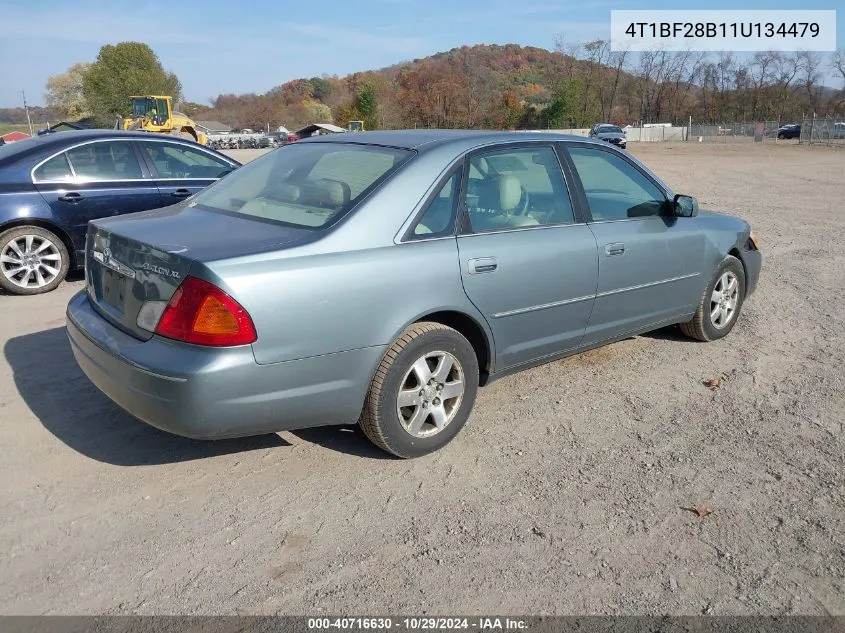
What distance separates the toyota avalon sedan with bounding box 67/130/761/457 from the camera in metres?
2.96

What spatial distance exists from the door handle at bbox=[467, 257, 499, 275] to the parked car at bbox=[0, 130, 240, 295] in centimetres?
478

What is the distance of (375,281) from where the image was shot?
3240 mm

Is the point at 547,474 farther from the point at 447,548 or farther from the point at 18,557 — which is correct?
the point at 18,557

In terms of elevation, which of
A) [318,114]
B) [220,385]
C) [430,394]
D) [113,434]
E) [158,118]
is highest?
[318,114]

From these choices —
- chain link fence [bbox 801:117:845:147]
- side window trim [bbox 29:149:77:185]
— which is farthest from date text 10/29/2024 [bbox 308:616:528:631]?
chain link fence [bbox 801:117:845:147]

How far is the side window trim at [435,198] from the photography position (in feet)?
11.3

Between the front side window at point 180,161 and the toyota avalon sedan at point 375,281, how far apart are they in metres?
3.49

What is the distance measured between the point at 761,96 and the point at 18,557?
295ft

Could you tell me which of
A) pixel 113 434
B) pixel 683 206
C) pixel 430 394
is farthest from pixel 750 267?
pixel 113 434

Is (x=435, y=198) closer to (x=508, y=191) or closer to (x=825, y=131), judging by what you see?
(x=508, y=191)

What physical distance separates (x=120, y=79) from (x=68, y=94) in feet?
93.1

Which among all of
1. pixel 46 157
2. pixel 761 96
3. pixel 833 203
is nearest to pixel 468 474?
pixel 46 157

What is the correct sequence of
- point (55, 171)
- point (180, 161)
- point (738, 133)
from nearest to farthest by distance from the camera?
point (55, 171), point (180, 161), point (738, 133)

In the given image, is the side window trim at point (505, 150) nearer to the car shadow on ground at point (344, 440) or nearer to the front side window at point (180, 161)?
the car shadow on ground at point (344, 440)
